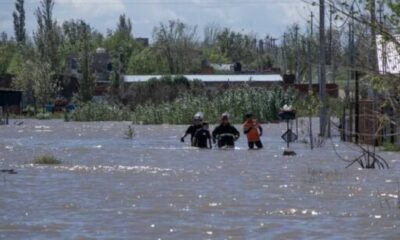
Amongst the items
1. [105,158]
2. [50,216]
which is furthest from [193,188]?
[105,158]

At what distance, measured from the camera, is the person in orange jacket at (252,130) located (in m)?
37.8

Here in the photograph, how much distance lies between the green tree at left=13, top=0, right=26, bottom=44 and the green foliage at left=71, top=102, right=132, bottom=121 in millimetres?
76773

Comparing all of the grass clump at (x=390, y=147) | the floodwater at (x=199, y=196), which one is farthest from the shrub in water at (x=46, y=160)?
the grass clump at (x=390, y=147)

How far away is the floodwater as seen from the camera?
18.6 meters

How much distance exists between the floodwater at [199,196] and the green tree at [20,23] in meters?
122

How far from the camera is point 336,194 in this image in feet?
78.2

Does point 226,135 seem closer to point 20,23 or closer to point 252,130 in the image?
point 252,130

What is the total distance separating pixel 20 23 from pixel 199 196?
468 ft

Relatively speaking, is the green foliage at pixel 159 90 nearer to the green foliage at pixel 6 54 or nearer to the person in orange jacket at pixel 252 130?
the green foliage at pixel 6 54

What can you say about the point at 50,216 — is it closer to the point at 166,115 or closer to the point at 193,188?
the point at 193,188

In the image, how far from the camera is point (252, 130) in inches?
1521

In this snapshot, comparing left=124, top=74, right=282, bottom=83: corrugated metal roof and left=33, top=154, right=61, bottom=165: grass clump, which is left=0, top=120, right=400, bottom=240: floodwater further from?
left=124, top=74, right=282, bottom=83: corrugated metal roof

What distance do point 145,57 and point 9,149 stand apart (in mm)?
87299

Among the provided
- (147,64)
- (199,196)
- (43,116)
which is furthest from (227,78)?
(199,196)
